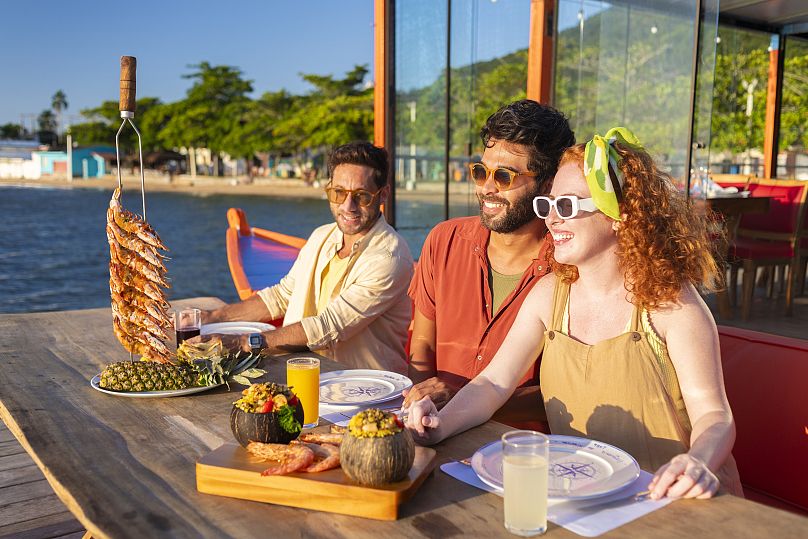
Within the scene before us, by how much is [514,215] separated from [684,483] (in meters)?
1.33

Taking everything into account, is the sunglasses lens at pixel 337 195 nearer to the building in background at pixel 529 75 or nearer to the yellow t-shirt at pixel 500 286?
the yellow t-shirt at pixel 500 286

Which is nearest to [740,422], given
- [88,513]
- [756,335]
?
[756,335]

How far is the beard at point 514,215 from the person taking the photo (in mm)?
2582

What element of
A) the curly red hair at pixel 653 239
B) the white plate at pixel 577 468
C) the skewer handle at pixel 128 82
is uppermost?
the skewer handle at pixel 128 82

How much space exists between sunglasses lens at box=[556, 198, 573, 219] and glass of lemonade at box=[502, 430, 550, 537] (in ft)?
2.65

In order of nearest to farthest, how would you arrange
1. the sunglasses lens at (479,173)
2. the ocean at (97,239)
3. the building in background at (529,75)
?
the sunglasses lens at (479,173) < the building in background at (529,75) < the ocean at (97,239)

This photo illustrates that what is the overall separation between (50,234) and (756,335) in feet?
167

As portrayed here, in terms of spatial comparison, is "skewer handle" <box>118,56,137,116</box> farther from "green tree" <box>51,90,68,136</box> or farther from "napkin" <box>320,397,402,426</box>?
"green tree" <box>51,90,68,136</box>

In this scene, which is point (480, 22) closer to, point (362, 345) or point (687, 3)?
point (687, 3)

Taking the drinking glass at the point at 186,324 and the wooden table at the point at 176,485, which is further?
the drinking glass at the point at 186,324

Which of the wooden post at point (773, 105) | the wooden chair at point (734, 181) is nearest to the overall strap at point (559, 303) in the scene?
the wooden chair at point (734, 181)

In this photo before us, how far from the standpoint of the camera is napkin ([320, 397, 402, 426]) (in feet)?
6.31

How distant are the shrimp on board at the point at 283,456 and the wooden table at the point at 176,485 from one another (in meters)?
0.07

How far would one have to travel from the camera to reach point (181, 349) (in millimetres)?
2342
